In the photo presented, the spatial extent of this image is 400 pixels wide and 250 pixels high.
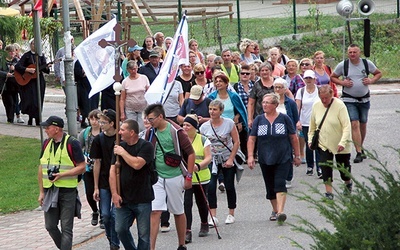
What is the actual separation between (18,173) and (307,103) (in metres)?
5.10

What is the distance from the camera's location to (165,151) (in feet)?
37.3

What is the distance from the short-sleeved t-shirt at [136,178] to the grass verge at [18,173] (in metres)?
4.54

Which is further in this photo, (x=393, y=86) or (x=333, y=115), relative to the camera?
(x=393, y=86)

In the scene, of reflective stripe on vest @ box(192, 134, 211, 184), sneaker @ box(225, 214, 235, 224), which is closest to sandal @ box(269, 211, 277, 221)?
sneaker @ box(225, 214, 235, 224)

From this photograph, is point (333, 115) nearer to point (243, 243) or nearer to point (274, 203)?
point (274, 203)

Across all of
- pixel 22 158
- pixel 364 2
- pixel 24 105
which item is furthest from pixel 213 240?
pixel 364 2

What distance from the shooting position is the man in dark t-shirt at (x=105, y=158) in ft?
38.1

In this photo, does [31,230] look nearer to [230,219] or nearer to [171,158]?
[230,219]

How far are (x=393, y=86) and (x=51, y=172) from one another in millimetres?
16818

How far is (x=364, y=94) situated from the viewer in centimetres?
1698

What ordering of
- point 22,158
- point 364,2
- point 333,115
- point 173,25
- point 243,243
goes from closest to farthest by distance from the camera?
point 243,243 < point 333,115 < point 22,158 < point 364,2 < point 173,25

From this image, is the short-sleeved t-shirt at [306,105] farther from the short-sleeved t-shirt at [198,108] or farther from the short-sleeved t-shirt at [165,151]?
the short-sleeved t-shirt at [165,151]

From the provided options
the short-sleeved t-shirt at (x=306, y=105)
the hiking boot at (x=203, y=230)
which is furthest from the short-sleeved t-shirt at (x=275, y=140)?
the short-sleeved t-shirt at (x=306, y=105)

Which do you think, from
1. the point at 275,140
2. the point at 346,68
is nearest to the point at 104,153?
the point at 275,140
